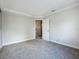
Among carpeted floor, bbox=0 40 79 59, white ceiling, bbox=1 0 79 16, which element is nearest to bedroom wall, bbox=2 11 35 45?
white ceiling, bbox=1 0 79 16

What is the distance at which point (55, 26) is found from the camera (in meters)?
5.09

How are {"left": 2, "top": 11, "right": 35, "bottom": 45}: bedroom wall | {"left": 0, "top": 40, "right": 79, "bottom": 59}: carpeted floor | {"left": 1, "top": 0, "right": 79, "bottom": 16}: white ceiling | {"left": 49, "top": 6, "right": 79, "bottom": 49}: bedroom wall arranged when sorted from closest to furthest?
{"left": 0, "top": 40, "right": 79, "bottom": 59}: carpeted floor < {"left": 1, "top": 0, "right": 79, "bottom": 16}: white ceiling < {"left": 49, "top": 6, "right": 79, "bottom": 49}: bedroom wall < {"left": 2, "top": 11, "right": 35, "bottom": 45}: bedroom wall

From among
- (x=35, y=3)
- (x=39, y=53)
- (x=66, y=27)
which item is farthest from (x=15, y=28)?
(x=66, y=27)

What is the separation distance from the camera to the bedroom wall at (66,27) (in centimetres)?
375

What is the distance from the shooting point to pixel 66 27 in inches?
166

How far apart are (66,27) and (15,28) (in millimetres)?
3721

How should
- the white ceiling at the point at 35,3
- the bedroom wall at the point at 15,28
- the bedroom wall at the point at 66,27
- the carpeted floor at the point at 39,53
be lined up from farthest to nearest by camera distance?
the bedroom wall at the point at 15,28 → the bedroom wall at the point at 66,27 → the white ceiling at the point at 35,3 → the carpeted floor at the point at 39,53

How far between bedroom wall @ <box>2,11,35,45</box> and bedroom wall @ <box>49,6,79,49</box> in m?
2.27

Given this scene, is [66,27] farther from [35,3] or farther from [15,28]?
[15,28]

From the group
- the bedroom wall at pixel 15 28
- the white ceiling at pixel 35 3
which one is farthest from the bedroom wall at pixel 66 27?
the bedroom wall at pixel 15 28

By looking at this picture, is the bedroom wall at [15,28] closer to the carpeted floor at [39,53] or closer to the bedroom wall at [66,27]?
the carpeted floor at [39,53]

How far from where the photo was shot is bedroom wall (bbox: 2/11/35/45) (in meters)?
4.35

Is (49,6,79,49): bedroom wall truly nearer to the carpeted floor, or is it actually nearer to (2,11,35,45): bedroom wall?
the carpeted floor

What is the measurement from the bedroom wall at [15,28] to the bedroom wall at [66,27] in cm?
227
